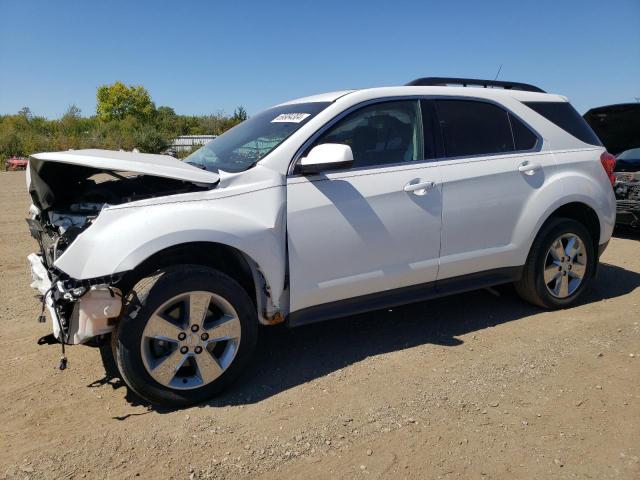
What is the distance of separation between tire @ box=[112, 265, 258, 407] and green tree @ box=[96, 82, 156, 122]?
2673 inches

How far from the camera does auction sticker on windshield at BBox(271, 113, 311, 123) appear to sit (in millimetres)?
3502

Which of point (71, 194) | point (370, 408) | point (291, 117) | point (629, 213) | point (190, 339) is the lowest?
point (370, 408)

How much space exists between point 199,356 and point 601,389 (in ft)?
8.26

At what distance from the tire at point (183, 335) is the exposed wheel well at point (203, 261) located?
0.12 metres

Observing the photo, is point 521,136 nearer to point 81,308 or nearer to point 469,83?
point 469,83

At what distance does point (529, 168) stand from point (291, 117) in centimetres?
197

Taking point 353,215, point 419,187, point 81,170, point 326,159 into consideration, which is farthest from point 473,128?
point 81,170

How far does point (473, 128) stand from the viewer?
3945 millimetres

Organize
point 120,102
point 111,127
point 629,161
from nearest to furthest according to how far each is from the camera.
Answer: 1. point 629,161
2. point 111,127
3. point 120,102

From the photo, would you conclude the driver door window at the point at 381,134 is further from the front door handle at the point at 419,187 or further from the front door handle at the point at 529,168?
the front door handle at the point at 529,168

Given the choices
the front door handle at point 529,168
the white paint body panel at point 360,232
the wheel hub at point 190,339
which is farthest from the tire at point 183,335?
the front door handle at point 529,168

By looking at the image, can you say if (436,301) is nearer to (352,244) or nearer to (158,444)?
(352,244)

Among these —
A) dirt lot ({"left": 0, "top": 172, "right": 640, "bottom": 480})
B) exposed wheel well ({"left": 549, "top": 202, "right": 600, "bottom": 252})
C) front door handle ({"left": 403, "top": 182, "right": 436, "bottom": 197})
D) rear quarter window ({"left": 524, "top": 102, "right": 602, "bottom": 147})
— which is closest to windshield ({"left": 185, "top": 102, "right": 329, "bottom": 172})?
front door handle ({"left": 403, "top": 182, "right": 436, "bottom": 197})

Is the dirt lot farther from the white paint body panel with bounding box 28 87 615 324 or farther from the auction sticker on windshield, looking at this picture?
the auction sticker on windshield
